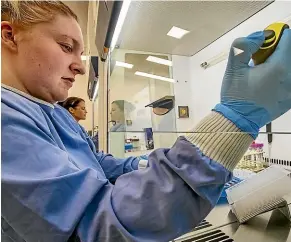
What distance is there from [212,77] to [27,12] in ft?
2.16

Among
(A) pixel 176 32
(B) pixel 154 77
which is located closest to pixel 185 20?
(A) pixel 176 32

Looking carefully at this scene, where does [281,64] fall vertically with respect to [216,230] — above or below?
above

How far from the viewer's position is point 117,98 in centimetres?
165

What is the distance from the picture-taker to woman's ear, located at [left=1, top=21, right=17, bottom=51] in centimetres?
49

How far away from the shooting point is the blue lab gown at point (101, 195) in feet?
1.04

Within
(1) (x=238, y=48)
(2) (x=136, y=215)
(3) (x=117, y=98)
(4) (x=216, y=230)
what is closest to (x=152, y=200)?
(2) (x=136, y=215)

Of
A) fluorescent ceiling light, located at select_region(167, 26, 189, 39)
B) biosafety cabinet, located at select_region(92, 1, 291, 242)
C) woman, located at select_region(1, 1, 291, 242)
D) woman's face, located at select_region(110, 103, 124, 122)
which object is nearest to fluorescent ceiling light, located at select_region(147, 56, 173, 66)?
biosafety cabinet, located at select_region(92, 1, 291, 242)

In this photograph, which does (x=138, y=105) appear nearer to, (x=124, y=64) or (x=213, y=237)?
(x=124, y=64)

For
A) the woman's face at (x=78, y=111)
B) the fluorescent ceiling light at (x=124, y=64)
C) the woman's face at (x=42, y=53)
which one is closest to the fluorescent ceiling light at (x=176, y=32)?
the fluorescent ceiling light at (x=124, y=64)

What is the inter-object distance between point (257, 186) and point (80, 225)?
55 centimetres

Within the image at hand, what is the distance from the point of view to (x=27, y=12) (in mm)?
500

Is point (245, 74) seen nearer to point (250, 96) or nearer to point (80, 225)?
point (250, 96)

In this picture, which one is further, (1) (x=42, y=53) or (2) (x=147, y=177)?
(1) (x=42, y=53)

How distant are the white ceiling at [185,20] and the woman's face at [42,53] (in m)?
0.46
